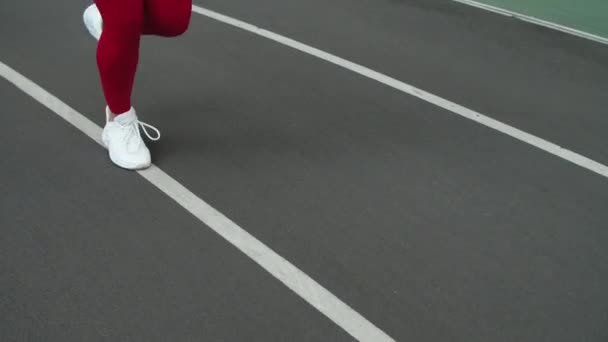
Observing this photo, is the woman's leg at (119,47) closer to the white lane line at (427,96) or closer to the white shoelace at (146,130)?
the white shoelace at (146,130)

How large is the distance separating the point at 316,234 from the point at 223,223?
48 cm

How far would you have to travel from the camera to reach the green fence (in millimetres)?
6730

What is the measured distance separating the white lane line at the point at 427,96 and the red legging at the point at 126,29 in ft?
7.03

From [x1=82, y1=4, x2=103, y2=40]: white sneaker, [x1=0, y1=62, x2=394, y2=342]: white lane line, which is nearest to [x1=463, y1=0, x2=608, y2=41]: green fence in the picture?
[x1=0, y1=62, x2=394, y2=342]: white lane line

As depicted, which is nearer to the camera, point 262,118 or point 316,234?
point 316,234

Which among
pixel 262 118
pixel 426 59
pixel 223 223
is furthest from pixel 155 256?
pixel 426 59

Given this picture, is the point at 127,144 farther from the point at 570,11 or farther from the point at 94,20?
the point at 570,11

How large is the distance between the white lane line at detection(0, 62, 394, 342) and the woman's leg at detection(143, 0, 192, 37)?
811mm

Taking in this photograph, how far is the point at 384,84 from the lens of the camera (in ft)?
15.6

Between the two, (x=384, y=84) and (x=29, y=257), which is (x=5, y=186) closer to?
(x=29, y=257)

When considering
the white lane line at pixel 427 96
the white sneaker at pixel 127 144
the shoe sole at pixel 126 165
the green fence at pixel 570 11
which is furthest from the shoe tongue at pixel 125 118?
the green fence at pixel 570 11

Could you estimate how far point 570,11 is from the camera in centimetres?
702

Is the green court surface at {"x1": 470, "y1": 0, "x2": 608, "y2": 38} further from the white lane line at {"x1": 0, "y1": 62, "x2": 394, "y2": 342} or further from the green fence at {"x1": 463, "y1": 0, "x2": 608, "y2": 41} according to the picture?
the white lane line at {"x1": 0, "y1": 62, "x2": 394, "y2": 342}

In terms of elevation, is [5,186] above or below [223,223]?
below
